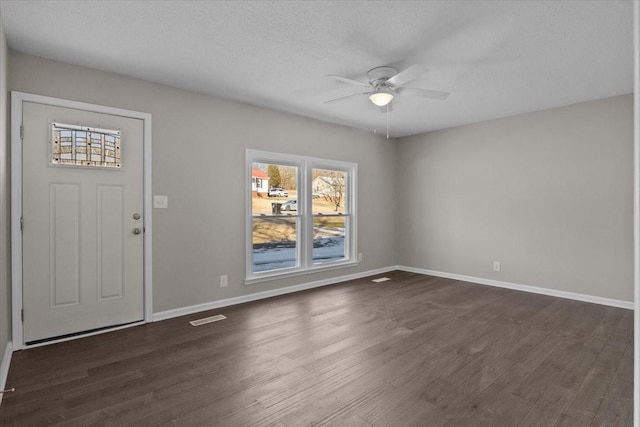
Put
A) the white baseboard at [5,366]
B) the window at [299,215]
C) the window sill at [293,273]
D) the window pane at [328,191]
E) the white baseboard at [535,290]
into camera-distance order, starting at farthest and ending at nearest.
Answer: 1. the window pane at [328,191]
2. the window at [299,215]
3. the window sill at [293,273]
4. the white baseboard at [535,290]
5. the white baseboard at [5,366]

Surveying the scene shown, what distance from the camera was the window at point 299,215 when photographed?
14.3ft

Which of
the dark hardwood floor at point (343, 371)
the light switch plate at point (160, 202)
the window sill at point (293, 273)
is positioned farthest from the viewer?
the window sill at point (293, 273)

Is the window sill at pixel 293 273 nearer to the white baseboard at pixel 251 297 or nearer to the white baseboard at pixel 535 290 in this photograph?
the white baseboard at pixel 251 297

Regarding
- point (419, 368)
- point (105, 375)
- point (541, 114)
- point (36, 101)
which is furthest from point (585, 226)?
point (36, 101)

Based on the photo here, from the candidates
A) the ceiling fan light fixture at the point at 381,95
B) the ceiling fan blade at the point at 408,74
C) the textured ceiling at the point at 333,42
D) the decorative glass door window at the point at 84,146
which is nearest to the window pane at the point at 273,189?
the textured ceiling at the point at 333,42

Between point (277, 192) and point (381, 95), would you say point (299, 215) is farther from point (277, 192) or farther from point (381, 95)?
point (381, 95)

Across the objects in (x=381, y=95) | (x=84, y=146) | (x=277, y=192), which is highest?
(x=381, y=95)

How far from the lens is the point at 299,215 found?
4.79 meters

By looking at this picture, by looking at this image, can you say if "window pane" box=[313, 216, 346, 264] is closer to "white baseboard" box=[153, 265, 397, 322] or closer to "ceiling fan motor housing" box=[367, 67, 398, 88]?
"white baseboard" box=[153, 265, 397, 322]

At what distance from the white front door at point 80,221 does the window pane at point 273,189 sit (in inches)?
55.1

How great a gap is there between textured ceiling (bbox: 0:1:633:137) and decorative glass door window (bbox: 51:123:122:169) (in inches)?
24.0

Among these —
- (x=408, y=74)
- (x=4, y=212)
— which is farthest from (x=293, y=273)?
(x=4, y=212)

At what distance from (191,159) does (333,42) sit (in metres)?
2.03

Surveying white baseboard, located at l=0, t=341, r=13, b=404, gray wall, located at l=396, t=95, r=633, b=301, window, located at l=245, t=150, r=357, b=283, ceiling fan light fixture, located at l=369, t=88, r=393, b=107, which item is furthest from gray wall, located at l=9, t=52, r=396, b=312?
gray wall, located at l=396, t=95, r=633, b=301
